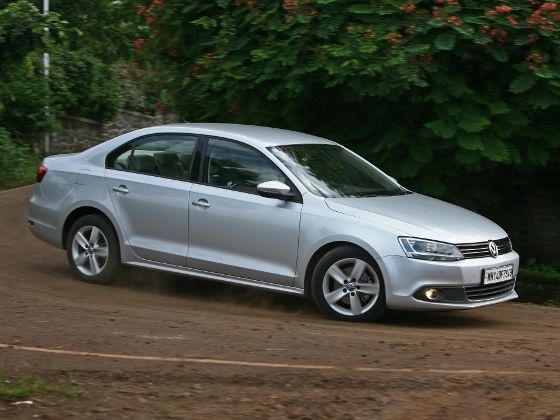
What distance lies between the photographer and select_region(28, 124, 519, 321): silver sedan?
29.3 ft

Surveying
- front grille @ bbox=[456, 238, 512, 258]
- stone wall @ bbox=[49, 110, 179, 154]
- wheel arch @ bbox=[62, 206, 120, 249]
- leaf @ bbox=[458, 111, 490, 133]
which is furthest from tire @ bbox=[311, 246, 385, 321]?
stone wall @ bbox=[49, 110, 179, 154]

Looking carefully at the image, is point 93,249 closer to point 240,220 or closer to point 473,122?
point 240,220

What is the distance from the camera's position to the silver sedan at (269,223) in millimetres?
8930

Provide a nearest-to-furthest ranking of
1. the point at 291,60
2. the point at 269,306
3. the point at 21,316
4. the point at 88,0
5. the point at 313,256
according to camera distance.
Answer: the point at 21,316 < the point at 313,256 < the point at 269,306 < the point at 291,60 < the point at 88,0

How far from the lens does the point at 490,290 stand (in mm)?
9211

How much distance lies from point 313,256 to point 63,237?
2912 mm

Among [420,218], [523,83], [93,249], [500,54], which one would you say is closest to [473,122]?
[523,83]

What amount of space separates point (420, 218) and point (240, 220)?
1.58 m

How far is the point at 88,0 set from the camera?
32281 mm

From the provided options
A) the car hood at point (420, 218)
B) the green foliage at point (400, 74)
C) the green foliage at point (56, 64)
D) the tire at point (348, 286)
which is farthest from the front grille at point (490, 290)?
the green foliage at point (56, 64)

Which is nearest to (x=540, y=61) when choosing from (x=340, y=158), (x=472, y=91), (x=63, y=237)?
(x=472, y=91)

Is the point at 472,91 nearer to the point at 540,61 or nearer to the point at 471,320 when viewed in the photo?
the point at 540,61

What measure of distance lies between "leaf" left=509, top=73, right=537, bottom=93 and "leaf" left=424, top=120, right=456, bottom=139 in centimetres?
74

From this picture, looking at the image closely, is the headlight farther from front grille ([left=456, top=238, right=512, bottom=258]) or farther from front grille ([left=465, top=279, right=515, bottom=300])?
front grille ([left=465, top=279, right=515, bottom=300])
